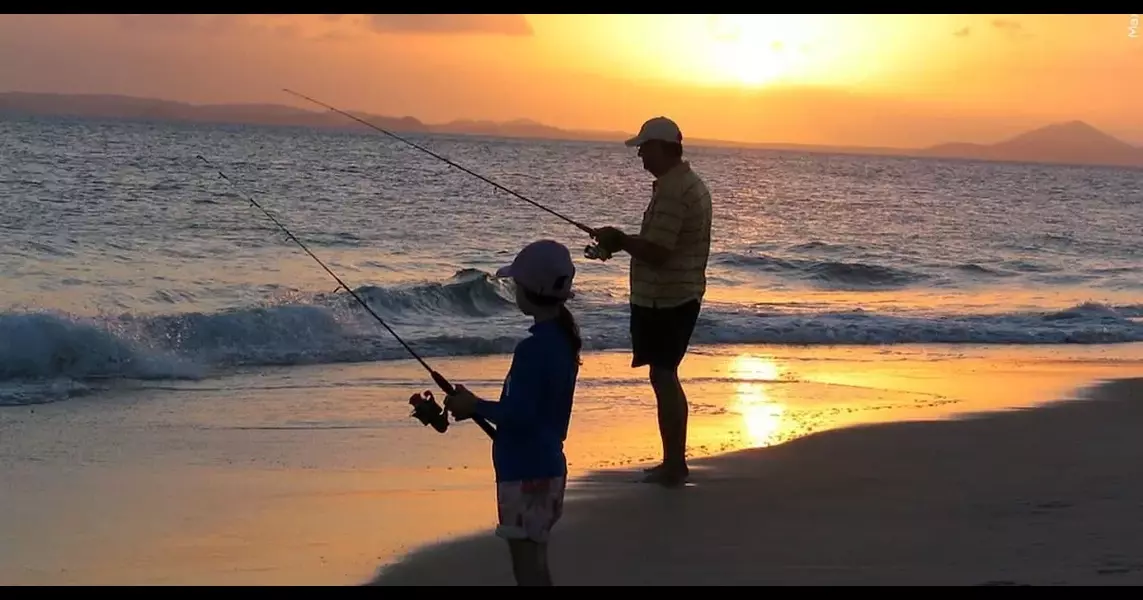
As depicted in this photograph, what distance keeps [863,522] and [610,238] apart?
1354 millimetres

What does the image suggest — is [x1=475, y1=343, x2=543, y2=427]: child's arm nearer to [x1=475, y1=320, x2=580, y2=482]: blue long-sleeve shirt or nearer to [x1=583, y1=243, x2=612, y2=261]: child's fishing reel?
[x1=475, y1=320, x2=580, y2=482]: blue long-sleeve shirt

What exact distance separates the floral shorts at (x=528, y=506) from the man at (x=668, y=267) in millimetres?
1982

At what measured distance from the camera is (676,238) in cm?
532

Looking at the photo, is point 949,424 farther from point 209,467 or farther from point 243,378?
point 243,378

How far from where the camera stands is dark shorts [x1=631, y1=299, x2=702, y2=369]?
5.38m

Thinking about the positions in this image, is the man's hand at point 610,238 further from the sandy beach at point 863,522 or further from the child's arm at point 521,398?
the child's arm at point 521,398

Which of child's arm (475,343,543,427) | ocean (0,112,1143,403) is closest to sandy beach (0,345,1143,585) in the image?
child's arm (475,343,543,427)

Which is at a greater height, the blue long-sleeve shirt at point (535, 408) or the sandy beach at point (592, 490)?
the blue long-sleeve shirt at point (535, 408)

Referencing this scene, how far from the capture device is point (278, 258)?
52.2 feet

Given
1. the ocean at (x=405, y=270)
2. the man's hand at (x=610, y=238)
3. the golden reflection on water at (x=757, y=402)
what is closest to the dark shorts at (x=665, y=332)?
the man's hand at (x=610, y=238)

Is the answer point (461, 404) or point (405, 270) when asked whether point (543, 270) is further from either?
point (405, 270)

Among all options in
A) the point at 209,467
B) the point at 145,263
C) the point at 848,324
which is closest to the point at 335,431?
the point at 209,467

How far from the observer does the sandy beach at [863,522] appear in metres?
4.33

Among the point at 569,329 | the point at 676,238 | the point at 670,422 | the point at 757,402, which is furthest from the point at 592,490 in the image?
the point at 757,402
